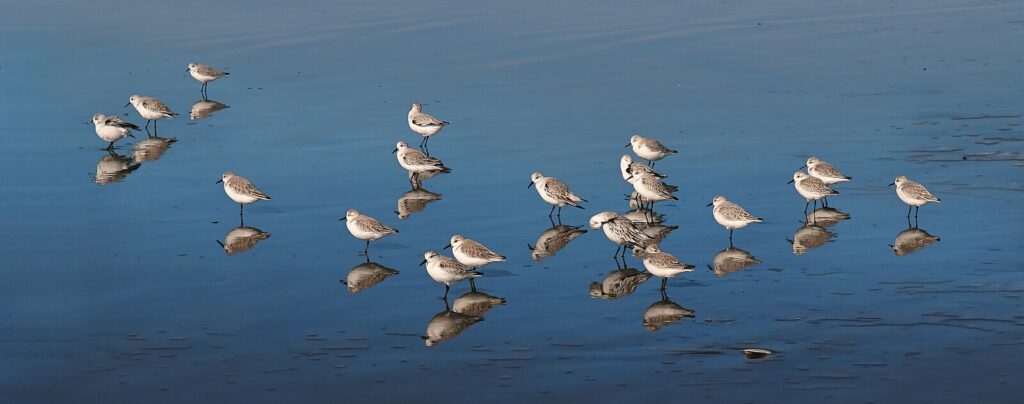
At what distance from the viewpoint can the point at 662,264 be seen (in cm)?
1755

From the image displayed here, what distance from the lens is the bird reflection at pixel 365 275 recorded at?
18.0 metres

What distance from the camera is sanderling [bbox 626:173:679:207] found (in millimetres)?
21172

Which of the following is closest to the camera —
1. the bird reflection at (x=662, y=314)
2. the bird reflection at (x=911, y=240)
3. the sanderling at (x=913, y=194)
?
the bird reflection at (x=662, y=314)

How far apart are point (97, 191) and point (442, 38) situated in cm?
1518

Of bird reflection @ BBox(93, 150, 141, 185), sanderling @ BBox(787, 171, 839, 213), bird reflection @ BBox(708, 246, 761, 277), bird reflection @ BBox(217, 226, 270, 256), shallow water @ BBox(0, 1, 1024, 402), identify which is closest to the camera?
shallow water @ BBox(0, 1, 1024, 402)

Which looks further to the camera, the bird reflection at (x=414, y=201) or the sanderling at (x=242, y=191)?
the bird reflection at (x=414, y=201)

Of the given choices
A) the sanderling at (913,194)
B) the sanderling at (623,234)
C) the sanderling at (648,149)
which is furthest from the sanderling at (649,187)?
the sanderling at (913,194)

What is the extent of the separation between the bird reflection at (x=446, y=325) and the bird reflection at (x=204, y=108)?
43.4 ft

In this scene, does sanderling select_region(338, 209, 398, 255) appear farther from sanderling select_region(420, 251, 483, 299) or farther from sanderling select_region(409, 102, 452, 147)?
sanderling select_region(409, 102, 452, 147)

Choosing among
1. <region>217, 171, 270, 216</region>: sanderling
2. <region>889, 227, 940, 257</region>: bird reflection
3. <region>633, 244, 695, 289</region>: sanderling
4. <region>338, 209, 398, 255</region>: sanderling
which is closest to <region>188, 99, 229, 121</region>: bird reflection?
<region>217, 171, 270, 216</region>: sanderling

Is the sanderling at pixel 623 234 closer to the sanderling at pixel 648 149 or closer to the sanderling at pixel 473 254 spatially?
the sanderling at pixel 473 254

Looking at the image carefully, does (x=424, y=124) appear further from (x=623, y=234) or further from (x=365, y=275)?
(x=365, y=275)

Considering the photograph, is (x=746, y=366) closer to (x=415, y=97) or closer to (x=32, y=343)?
(x=32, y=343)

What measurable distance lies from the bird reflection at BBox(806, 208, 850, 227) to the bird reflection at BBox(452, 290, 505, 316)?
5.27 m
